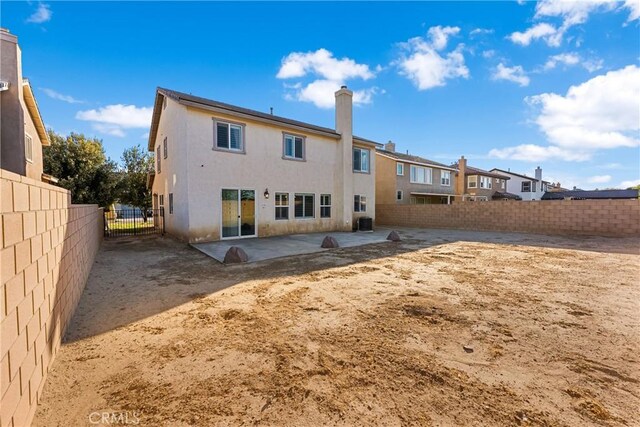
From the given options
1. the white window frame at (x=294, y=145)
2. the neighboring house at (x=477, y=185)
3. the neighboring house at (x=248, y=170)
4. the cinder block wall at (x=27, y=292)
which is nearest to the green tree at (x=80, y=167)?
the neighboring house at (x=248, y=170)

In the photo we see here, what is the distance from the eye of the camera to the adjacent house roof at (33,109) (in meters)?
11.1

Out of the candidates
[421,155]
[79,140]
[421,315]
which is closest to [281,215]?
[421,315]

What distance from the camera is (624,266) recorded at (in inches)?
287

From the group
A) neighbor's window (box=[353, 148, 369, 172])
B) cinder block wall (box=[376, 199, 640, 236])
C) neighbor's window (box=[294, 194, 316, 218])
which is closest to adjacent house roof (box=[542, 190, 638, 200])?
cinder block wall (box=[376, 199, 640, 236])

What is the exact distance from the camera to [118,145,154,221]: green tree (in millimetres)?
22781

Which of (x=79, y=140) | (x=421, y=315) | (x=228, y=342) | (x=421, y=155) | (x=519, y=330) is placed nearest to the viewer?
(x=228, y=342)

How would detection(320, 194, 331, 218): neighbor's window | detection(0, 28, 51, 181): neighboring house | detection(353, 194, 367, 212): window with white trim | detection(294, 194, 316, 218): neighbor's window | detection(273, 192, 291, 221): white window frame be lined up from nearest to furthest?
detection(0, 28, 51, 181): neighboring house
detection(273, 192, 291, 221): white window frame
detection(294, 194, 316, 218): neighbor's window
detection(320, 194, 331, 218): neighbor's window
detection(353, 194, 367, 212): window with white trim

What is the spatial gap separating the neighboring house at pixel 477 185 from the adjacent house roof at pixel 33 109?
115 feet

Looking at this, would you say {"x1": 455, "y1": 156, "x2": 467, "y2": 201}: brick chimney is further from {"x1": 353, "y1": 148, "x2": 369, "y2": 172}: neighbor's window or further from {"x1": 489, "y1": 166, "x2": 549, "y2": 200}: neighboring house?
{"x1": 353, "y1": 148, "x2": 369, "y2": 172}: neighbor's window

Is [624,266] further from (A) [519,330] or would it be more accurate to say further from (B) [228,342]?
(B) [228,342]

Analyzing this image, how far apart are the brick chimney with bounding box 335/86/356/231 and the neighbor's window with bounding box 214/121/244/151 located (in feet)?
20.5

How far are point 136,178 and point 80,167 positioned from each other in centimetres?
654

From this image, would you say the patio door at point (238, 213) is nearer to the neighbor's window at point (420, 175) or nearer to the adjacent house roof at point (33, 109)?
the adjacent house roof at point (33, 109)

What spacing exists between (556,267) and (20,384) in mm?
10299
